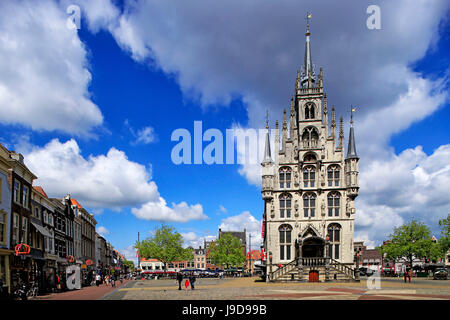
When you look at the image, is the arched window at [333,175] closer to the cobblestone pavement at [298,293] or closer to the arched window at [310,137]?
the arched window at [310,137]

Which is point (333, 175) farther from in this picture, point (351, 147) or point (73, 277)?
point (73, 277)

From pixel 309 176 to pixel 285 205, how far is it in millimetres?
5462

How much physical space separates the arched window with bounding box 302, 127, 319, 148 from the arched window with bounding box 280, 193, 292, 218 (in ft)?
26.2

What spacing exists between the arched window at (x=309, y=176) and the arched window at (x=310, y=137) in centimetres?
346

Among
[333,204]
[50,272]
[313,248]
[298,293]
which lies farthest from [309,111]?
[50,272]

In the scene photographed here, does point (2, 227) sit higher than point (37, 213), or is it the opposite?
point (37, 213)

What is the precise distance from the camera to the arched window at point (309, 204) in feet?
172

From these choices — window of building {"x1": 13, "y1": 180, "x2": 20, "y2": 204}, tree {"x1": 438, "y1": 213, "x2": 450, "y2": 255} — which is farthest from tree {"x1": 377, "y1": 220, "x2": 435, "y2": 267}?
window of building {"x1": 13, "y1": 180, "x2": 20, "y2": 204}

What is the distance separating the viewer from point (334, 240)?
5084cm

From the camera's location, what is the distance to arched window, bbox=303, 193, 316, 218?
52.3m

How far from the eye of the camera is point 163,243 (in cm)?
8144

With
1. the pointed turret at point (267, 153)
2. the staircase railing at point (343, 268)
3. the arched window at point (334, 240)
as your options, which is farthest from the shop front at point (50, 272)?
the arched window at point (334, 240)
